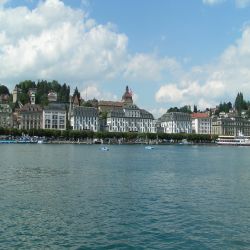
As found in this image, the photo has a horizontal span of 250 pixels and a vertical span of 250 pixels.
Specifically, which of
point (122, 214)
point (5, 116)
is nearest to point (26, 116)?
point (5, 116)

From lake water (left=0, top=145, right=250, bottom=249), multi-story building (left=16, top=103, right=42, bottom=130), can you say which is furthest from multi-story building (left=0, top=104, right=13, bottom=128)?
lake water (left=0, top=145, right=250, bottom=249)

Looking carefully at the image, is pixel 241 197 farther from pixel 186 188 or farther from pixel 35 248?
pixel 35 248

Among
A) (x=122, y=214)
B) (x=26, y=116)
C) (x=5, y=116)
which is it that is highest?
(x=5, y=116)

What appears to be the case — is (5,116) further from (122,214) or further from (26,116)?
(122,214)

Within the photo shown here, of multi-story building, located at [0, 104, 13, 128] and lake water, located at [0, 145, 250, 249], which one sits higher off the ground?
multi-story building, located at [0, 104, 13, 128]

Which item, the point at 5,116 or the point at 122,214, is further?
the point at 5,116

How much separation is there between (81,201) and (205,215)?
27.3 feet

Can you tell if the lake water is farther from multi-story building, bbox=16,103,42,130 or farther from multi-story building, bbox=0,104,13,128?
multi-story building, bbox=0,104,13,128

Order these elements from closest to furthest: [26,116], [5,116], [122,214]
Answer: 1. [122,214]
2. [26,116]
3. [5,116]

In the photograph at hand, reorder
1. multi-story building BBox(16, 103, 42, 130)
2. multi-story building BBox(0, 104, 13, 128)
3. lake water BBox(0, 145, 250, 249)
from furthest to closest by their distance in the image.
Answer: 1. multi-story building BBox(0, 104, 13, 128)
2. multi-story building BBox(16, 103, 42, 130)
3. lake water BBox(0, 145, 250, 249)

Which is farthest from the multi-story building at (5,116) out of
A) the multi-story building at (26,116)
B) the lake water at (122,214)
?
the lake water at (122,214)

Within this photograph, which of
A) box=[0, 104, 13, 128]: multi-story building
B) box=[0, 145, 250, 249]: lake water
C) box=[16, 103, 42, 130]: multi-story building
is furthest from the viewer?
box=[0, 104, 13, 128]: multi-story building

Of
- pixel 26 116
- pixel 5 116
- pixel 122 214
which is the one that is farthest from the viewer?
pixel 5 116

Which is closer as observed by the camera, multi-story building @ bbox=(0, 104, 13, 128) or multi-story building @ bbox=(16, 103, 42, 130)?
multi-story building @ bbox=(16, 103, 42, 130)
